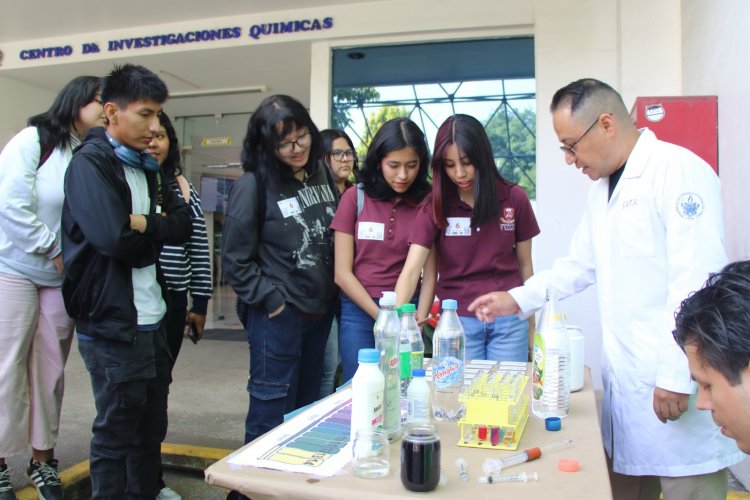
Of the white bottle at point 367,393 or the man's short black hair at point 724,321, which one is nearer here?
the man's short black hair at point 724,321

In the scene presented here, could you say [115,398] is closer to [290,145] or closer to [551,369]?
[290,145]

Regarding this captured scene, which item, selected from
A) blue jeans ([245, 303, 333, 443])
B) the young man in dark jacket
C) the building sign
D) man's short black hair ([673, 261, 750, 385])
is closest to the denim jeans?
the young man in dark jacket

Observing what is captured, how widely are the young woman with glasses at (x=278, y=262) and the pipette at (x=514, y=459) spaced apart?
1220 millimetres

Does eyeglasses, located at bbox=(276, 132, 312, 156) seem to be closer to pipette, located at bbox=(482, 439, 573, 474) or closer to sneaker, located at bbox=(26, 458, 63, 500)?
pipette, located at bbox=(482, 439, 573, 474)

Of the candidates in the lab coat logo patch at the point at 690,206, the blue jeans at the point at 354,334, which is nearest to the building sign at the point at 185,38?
the blue jeans at the point at 354,334

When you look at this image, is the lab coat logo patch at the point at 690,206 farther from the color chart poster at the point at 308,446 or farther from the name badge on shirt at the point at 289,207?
the name badge on shirt at the point at 289,207

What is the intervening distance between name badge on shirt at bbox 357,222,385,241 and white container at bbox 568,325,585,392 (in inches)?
39.2

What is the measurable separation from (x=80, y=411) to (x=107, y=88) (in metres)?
3.00

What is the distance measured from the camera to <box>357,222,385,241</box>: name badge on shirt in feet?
8.46

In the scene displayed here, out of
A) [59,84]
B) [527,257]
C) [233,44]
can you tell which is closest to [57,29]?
[59,84]

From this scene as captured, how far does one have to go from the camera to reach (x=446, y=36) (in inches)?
198

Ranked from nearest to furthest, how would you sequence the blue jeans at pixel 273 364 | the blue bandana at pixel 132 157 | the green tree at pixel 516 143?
1. the blue bandana at pixel 132 157
2. the blue jeans at pixel 273 364
3. the green tree at pixel 516 143

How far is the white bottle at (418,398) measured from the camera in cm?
147

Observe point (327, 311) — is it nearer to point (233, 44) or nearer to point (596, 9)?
point (596, 9)
